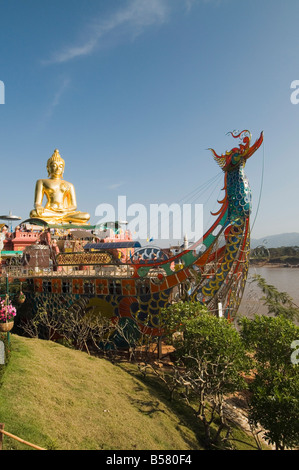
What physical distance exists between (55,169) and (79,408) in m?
24.9

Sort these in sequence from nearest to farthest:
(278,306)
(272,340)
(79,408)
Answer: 1. (79,408)
2. (272,340)
3. (278,306)

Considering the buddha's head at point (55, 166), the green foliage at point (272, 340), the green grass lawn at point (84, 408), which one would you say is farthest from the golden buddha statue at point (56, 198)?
the green foliage at point (272, 340)

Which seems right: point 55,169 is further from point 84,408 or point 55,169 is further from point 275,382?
point 275,382

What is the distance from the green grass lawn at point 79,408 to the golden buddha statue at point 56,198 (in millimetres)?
15727

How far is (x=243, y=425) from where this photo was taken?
1008cm

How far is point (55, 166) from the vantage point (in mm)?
28969

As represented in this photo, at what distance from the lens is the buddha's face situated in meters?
29.0

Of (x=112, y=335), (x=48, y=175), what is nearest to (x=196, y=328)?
(x=112, y=335)

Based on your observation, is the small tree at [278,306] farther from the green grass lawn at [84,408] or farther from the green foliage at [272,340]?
the green grass lawn at [84,408]

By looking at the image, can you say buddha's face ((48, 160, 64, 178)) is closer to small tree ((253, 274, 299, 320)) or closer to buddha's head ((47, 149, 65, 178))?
buddha's head ((47, 149, 65, 178))

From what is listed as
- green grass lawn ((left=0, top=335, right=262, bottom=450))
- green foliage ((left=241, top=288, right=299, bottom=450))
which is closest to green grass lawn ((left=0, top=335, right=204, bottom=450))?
green grass lawn ((left=0, top=335, right=262, bottom=450))

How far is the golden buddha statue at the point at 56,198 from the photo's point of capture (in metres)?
25.7

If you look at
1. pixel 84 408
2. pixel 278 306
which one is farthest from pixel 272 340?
pixel 278 306

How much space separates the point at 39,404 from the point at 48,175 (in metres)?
25.6
